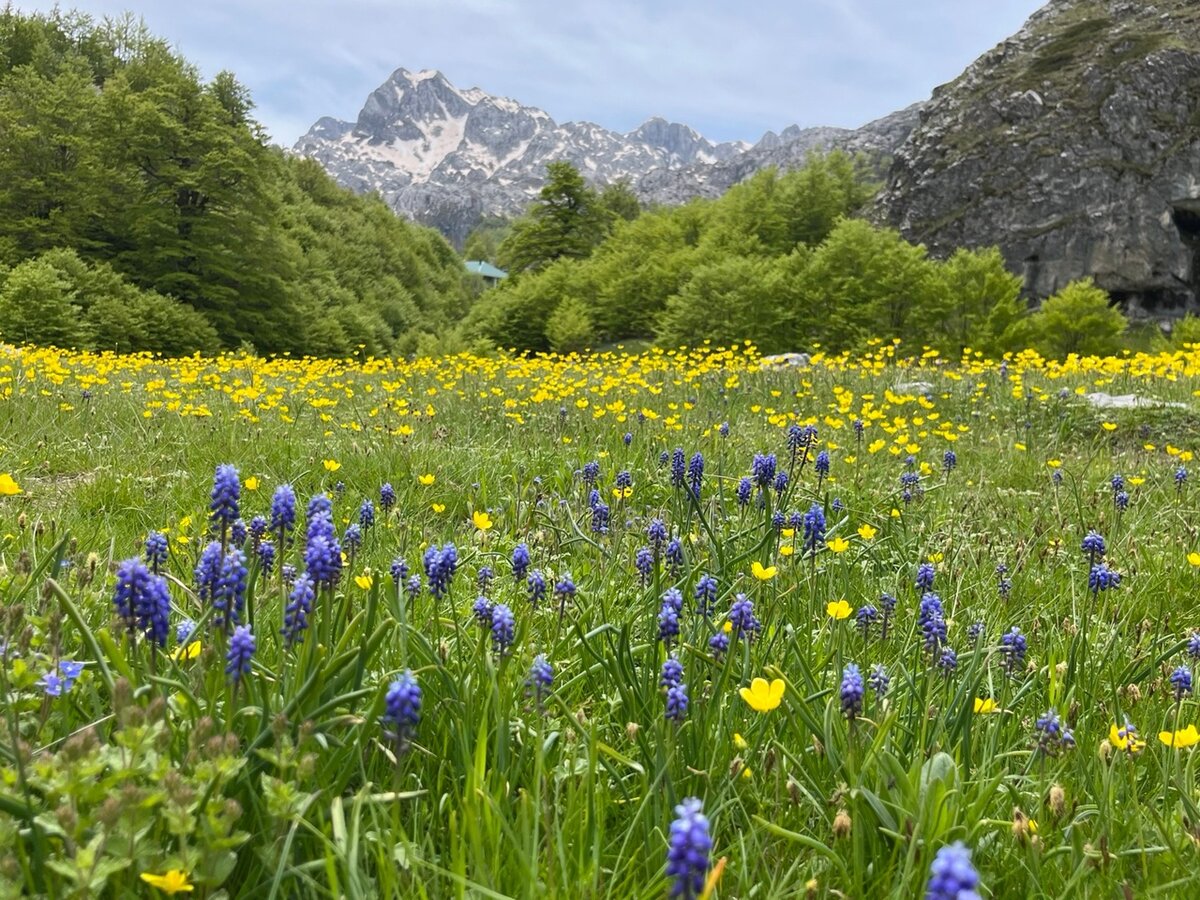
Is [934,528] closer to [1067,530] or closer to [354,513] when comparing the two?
[1067,530]

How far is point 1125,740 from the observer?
57.6 inches

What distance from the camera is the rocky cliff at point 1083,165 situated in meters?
34.3

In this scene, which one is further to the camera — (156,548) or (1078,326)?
(1078,326)

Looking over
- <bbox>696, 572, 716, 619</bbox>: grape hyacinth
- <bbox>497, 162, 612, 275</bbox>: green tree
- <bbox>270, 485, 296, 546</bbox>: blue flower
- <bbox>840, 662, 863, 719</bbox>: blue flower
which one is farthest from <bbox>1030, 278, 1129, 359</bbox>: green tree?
<bbox>270, 485, 296, 546</bbox>: blue flower

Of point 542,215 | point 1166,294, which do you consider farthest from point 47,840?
point 1166,294

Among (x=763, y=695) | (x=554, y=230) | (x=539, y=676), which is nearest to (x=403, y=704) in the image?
(x=539, y=676)

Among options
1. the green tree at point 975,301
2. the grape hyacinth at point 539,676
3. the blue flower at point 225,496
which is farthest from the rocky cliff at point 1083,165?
the blue flower at point 225,496

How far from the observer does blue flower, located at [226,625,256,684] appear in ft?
3.72

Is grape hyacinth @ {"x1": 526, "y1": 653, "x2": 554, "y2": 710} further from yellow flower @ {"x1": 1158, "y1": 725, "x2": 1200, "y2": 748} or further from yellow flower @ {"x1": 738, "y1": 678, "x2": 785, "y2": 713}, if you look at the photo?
yellow flower @ {"x1": 1158, "y1": 725, "x2": 1200, "y2": 748}

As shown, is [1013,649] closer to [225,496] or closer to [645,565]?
[645,565]

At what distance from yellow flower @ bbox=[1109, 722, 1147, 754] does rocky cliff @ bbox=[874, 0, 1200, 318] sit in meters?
40.6

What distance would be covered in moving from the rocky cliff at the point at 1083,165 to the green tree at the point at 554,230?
15.9 meters

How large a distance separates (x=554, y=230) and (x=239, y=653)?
39861 millimetres

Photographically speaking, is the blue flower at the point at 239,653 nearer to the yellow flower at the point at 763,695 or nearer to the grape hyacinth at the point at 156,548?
the grape hyacinth at the point at 156,548
